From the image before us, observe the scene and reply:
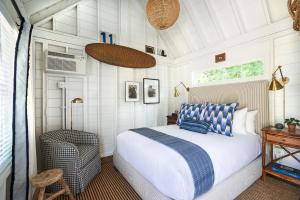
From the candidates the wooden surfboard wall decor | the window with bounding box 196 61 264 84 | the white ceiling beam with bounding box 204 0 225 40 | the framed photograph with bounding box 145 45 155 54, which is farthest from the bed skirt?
the framed photograph with bounding box 145 45 155 54

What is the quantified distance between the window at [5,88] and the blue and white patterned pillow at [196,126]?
7.65 feet

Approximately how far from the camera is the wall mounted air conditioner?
266 cm

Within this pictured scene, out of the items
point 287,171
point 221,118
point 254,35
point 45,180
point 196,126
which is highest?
point 254,35

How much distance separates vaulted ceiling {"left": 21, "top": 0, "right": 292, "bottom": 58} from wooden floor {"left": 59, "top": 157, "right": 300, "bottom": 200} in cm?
249

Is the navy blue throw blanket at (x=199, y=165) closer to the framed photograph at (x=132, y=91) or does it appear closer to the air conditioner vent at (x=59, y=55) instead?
the framed photograph at (x=132, y=91)

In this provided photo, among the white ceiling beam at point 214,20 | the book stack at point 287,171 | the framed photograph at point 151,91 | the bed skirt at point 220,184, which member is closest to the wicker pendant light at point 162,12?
the white ceiling beam at point 214,20

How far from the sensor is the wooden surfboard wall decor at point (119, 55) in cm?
308

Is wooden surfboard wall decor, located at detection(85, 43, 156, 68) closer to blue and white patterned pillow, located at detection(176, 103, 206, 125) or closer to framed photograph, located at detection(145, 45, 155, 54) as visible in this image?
framed photograph, located at detection(145, 45, 155, 54)

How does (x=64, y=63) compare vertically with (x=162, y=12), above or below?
below

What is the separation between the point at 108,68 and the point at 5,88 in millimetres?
2165

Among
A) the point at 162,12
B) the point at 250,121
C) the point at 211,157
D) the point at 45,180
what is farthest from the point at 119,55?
the point at 250,121

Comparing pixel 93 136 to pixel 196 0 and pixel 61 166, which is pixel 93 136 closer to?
pixel 61 166

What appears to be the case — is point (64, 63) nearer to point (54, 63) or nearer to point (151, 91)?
point (54, 63)

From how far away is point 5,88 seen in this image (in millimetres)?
1442
